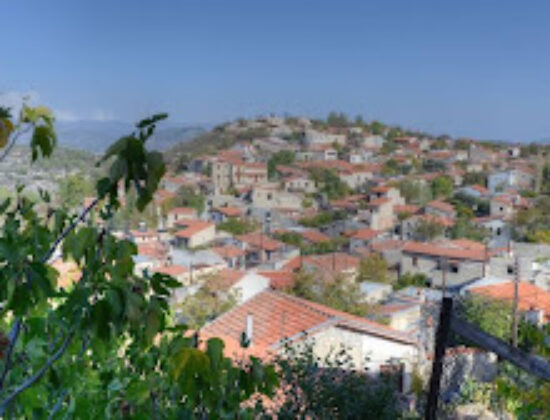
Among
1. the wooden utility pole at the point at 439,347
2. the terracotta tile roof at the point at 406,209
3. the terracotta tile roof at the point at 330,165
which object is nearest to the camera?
the wooden utility pole at the point at 439,347

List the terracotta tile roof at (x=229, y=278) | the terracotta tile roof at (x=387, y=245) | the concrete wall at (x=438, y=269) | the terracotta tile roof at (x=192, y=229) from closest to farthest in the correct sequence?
the terracotta tile roof at (x=229, y=278) → the concrete wall at (x=438, y=269) → the terracotta tile roof at (x=387, y=245) → the terracotta tile roof at (x=192, y=229)

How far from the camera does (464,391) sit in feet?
16.3

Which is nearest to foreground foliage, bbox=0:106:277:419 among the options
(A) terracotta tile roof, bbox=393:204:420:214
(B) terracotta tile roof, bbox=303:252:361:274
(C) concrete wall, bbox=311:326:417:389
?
(C) concrete wall, bbox=311:326:417:389

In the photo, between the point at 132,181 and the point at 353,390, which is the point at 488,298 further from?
the point at 132,181

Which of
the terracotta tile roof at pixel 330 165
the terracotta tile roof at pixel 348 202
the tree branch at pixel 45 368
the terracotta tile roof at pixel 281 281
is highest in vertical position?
the tree branch at pixel 45 368

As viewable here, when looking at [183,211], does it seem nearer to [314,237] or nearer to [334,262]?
[314,237]

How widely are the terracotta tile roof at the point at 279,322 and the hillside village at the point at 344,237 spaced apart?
0.02 m

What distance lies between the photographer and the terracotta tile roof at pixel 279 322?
626 cm

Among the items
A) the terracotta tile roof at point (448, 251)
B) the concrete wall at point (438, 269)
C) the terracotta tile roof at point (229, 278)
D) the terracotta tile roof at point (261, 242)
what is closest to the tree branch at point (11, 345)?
the terracotta tile roof at point (229, 278)

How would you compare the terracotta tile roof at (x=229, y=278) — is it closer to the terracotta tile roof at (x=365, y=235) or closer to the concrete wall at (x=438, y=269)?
the concrete wall at (x=438, y=269)

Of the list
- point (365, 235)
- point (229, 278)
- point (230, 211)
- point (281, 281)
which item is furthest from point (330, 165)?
point (229, 278)

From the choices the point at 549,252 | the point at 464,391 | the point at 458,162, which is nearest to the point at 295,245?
the point at 549,252

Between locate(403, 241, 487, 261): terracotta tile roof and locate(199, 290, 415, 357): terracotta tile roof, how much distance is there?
532 inches

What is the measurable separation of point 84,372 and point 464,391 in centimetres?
417
